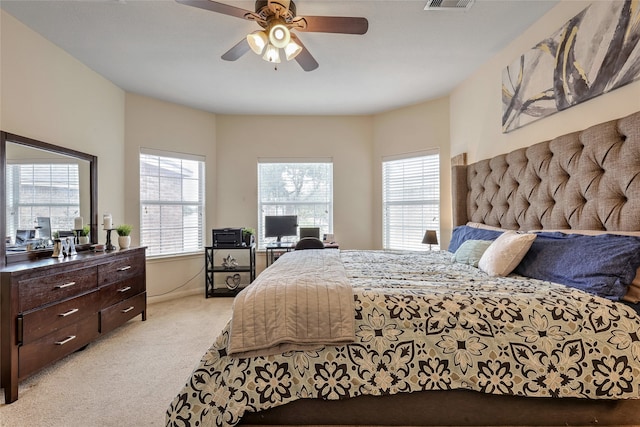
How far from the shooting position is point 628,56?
1636 mm

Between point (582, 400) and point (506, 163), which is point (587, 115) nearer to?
point (506, 163)

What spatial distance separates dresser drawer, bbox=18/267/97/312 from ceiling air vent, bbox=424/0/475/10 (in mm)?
3254

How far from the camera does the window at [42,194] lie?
2262 mm

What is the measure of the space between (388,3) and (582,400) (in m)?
2.57

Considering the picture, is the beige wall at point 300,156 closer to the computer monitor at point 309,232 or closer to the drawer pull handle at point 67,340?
the computer monitor at point 309,232

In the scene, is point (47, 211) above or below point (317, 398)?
above

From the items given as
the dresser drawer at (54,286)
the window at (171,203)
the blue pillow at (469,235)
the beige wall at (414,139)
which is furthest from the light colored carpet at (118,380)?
the beige wall at (414,139)

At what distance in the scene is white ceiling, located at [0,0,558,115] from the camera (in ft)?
7.27

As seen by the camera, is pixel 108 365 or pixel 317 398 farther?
pixel 108 365

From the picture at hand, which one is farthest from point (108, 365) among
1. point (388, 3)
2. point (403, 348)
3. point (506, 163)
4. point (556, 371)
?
point (506, 163)

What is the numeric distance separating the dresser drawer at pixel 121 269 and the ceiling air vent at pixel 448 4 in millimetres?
3305

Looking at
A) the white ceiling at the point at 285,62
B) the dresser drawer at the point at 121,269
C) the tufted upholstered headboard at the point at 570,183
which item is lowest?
the dresser drawer at the point at 121,269

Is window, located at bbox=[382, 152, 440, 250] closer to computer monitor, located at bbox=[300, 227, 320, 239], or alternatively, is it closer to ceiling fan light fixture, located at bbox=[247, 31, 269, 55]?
computer monitor, located at bbox=[300, 227, 320, 239]

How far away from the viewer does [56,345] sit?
2.11 m
